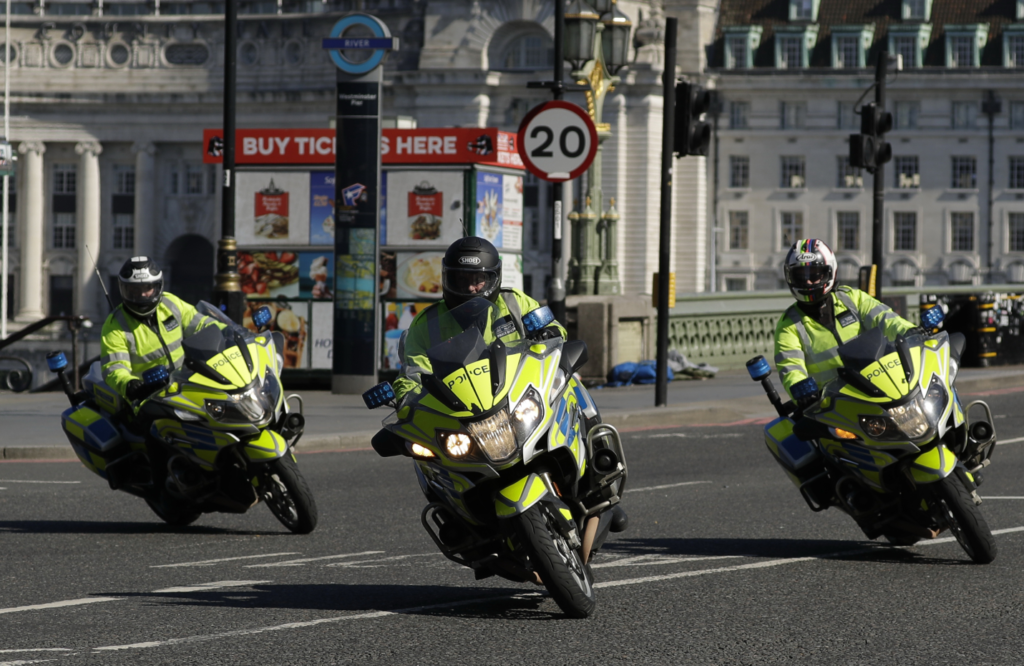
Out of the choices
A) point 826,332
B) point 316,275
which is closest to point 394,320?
point 316,275

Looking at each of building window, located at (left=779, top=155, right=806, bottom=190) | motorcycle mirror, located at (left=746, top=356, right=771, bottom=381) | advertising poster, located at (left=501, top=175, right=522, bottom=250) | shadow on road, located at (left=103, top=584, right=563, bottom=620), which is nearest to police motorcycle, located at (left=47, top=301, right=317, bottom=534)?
shadow on road, located at (left=103, top=584, right=563, bottom=620)

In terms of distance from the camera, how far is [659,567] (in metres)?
7.45

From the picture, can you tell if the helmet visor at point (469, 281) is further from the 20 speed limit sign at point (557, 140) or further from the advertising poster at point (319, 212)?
the advertising poster at point (319, 212)

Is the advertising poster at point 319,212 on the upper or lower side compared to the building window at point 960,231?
lower

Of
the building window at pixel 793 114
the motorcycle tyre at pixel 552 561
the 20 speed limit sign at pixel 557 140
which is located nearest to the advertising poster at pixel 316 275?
the 20 speed limit sign at pixel 557 140

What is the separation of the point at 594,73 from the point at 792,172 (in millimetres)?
60939

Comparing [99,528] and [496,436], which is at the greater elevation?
[496,436]

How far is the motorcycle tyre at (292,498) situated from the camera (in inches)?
337

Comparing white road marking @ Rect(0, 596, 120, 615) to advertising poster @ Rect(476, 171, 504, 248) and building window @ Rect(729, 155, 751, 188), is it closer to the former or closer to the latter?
advertising poster @ Rect(476, 171, 504, 248)

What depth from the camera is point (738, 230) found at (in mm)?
82875

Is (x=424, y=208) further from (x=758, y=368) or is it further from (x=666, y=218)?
(x=758, y=368)

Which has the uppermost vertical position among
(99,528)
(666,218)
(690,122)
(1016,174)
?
(1016,174)

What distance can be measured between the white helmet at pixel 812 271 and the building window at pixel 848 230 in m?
75.7

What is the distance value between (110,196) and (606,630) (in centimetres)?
8416
